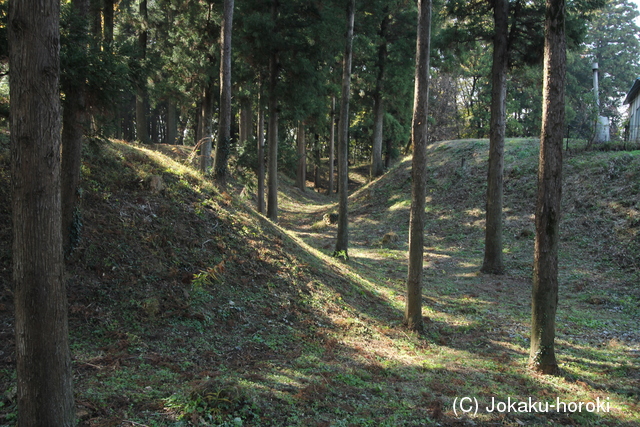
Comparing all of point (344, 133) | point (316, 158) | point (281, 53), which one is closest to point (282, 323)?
point (344, 133)

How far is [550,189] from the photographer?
6680 millimetres

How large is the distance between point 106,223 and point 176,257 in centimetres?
142

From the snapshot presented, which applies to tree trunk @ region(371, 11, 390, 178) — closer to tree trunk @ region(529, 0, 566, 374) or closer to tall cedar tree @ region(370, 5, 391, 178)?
tall cedar tree @ region(370, 5, 391, 178)

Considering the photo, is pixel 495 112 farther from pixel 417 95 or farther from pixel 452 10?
pixel 417 95

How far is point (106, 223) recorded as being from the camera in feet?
26.9

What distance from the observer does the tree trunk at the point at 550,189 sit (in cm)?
670

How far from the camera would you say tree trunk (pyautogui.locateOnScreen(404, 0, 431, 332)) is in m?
8.25

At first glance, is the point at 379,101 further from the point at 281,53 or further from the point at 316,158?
the point at 281,53

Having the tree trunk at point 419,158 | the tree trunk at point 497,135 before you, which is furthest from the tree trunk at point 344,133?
the tree trunk at point 419,158

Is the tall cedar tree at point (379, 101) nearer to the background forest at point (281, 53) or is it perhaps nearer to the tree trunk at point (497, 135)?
the background forest at point (281, 53)

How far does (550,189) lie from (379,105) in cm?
2108

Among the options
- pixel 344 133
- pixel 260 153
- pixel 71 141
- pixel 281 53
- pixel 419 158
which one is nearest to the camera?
pixel 71 141

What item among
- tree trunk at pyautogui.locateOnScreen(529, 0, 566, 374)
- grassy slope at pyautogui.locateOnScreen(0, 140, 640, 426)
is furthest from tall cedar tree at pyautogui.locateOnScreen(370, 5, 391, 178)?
tree trunk at pyautogui.locateOnScreen(529, 0, 566, 374)

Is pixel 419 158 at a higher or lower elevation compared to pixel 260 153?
lower
